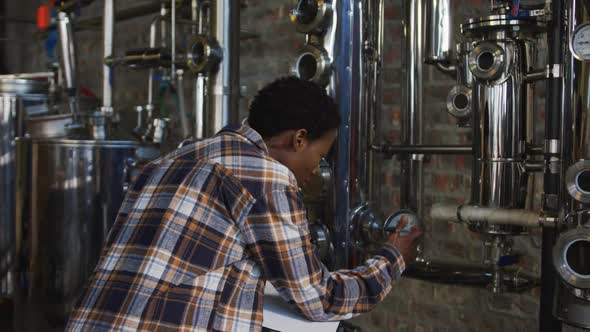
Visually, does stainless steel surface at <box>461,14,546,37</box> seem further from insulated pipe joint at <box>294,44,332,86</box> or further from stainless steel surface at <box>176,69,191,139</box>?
stainless steel surface at <box>176,69,191,139</box>

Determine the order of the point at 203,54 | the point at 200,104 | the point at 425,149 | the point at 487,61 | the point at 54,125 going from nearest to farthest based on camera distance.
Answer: the point at 487,61
the point at 425,149
the point at 203,54
the point at 200,104
the point at 54,125

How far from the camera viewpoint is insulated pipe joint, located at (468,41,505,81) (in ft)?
4.42

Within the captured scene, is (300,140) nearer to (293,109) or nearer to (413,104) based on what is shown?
(293,109)

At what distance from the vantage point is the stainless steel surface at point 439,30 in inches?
63.8

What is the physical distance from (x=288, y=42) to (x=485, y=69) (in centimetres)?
116

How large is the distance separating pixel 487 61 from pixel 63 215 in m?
1.52

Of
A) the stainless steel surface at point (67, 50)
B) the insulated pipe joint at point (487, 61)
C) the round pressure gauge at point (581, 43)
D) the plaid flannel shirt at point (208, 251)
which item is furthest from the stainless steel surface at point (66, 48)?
the round pressure gauge at point (581, 43)

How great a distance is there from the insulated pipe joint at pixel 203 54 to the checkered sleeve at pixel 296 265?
2.60 ft

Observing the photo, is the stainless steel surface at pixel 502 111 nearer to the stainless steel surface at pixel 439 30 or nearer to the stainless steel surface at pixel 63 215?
the stainless steel surface at pixel 439 30

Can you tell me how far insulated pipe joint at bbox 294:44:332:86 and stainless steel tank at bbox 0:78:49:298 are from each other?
1686mm

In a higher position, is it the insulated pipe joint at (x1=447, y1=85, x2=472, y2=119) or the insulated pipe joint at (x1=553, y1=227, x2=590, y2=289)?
the insulated pipe joint at (x1=447, y1=85, x2=472, y2=119)

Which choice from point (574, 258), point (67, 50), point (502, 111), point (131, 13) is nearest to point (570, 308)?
point (574, 258)

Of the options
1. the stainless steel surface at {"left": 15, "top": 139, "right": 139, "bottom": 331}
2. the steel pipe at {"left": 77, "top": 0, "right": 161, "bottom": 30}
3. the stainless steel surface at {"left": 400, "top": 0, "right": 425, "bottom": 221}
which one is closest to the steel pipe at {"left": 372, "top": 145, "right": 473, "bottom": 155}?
the stainless steel surface at {"left": 400, "top": 0, "right": 425, "bottom": 221}

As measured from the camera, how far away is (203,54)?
6.22 ft
